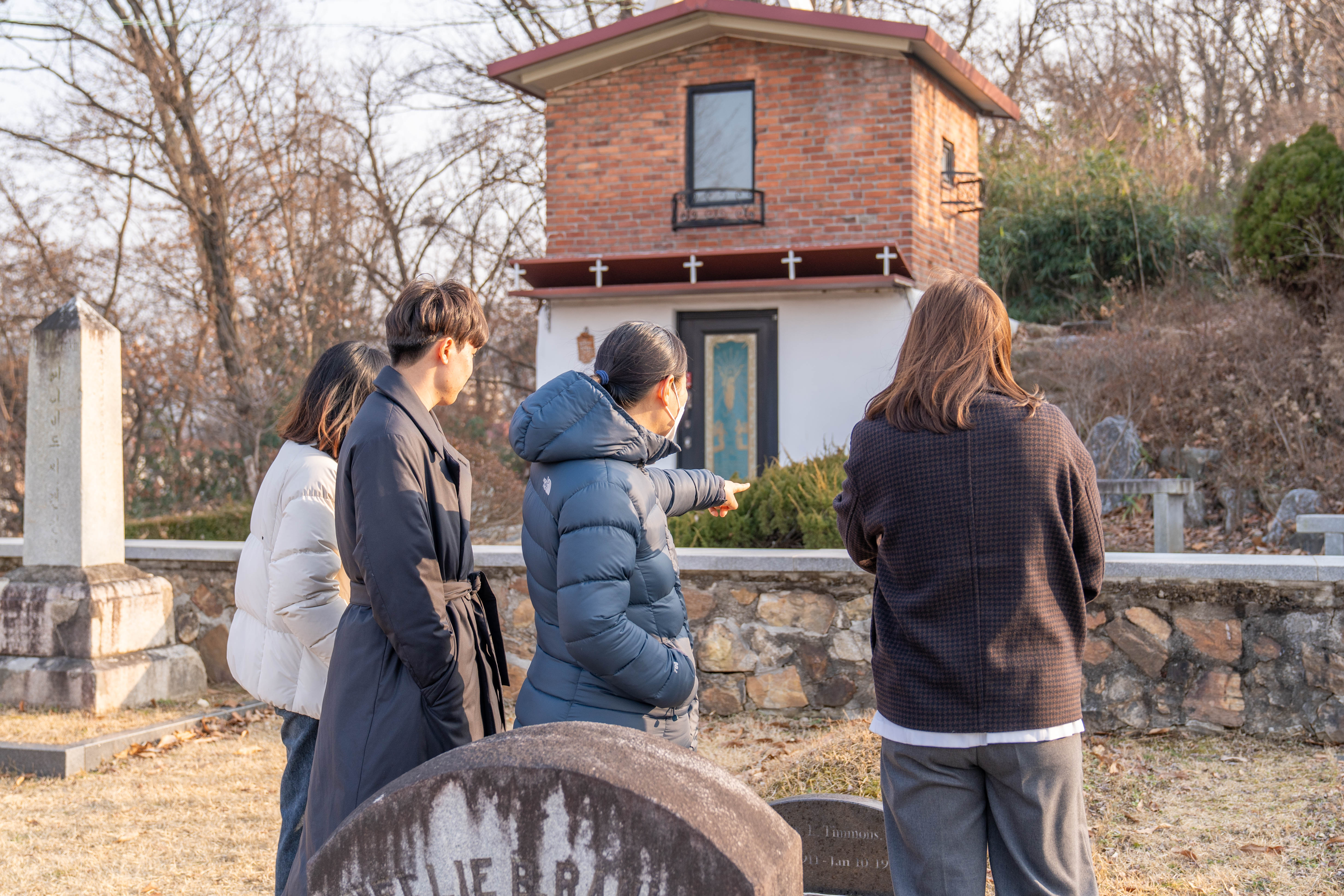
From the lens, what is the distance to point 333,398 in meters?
3.21

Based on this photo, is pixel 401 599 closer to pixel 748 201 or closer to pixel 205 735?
pixel 205 735

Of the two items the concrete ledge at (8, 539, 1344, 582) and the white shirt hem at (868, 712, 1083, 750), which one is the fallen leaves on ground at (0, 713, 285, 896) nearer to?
the concrete ledge at (8, 539, 1344, 582)

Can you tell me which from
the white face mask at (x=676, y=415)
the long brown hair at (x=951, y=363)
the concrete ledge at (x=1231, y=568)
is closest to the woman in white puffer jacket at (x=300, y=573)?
the white face mask at (x=676, y=415)

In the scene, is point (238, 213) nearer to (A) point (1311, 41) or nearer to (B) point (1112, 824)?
(B) point (1112, 824)

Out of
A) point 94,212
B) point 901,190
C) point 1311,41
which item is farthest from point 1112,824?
point 1311,41

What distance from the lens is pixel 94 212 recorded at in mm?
16281

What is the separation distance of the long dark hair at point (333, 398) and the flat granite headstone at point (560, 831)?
1583 mm

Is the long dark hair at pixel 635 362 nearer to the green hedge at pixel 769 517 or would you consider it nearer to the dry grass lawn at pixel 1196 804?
the dry grass lawn at pixel 1196 804

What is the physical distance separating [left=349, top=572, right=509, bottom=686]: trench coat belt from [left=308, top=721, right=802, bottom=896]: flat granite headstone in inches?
30.2

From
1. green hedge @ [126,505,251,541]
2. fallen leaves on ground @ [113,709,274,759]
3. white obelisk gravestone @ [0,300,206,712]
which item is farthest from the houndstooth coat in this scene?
green hedge @ [126,505,251,541]

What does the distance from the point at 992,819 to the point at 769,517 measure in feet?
14.7

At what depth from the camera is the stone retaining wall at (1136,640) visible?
4.89 metres

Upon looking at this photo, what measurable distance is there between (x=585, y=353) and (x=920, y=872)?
35.2 ft

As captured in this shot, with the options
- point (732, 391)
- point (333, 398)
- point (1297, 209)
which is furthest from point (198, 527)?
point (1297, 209)
